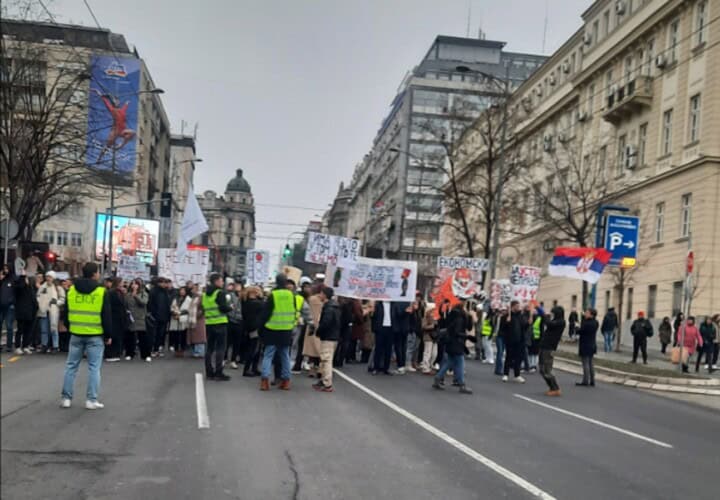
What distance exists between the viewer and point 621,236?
2750 centimetres

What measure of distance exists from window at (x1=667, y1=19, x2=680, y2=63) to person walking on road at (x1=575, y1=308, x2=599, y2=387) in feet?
76.7

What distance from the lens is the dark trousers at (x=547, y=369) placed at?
16.2 meters

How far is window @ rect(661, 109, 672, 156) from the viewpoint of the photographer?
38.4m

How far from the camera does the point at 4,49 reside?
82.9 ft

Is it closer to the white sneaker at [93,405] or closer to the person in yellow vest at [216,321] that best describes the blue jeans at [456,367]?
the person in yellow vest at [216,321]

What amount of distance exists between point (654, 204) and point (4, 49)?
90.5 ft

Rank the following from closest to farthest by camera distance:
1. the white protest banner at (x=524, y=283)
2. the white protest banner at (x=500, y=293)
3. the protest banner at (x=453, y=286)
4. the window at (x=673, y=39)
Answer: the protest banner at (x=453, y=286)
the white protest banner at (x=524, y=283)
the white protest banner at (x=500, y=293)
the window at (x=673, y=39)

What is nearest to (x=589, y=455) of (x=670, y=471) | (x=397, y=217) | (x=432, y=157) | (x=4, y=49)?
(x=670, y=471)

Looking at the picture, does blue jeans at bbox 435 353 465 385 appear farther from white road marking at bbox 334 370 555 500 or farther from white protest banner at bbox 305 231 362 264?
white protest banner at bbox 305 231 362 264

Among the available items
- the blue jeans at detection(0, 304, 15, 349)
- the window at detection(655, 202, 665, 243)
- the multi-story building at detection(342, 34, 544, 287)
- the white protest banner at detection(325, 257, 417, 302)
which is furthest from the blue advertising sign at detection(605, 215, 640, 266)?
the multi-story building at detection(342, 34, 544, 287)

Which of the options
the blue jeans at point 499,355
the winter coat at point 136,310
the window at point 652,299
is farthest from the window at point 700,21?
the winter coat at point 136,310

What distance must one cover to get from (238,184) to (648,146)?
148200mm

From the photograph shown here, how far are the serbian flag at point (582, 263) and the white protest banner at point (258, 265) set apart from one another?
Result: 887cm

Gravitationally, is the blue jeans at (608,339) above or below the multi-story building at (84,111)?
below
